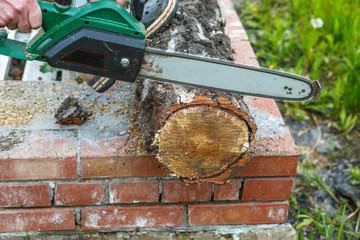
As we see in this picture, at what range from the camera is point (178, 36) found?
178 cm

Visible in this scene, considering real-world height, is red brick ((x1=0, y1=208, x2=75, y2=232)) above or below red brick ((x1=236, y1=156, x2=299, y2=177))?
below

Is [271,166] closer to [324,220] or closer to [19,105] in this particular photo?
[324,220]

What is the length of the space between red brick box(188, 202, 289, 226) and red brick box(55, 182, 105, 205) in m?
0.40

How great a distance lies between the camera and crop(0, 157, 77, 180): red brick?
1.75 m

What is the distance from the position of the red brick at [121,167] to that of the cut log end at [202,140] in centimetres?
18

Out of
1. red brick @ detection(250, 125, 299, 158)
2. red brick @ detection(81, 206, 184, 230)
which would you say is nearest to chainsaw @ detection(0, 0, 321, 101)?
red brick @ detection(250, 125, 299, 158)

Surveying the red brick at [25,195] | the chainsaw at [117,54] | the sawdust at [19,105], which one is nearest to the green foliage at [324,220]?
the chainsaw at [117,54]

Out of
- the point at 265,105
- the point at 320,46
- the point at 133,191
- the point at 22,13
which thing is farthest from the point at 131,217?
the point at 320,46

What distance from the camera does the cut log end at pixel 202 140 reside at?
1534 mm

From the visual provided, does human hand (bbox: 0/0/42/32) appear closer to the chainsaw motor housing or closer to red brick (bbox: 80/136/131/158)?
the chainsaw motor housing

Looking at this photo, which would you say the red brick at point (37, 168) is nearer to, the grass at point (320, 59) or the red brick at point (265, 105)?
the red brick at point (265, 105)

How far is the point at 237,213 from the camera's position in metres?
1.97

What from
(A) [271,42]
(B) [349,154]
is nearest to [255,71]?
(B) [349,154]

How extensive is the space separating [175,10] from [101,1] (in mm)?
461
